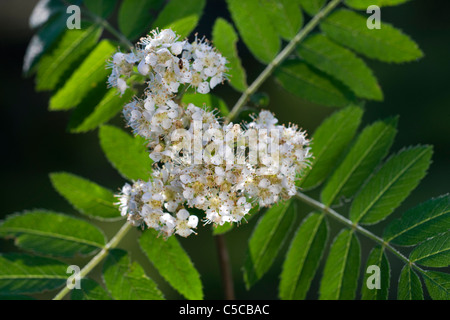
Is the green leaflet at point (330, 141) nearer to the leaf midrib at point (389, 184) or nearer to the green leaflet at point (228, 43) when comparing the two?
the leaf midrib at point (389, 184)

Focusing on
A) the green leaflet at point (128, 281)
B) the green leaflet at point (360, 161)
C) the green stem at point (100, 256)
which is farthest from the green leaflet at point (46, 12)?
the green leaflet at point (360, 161)

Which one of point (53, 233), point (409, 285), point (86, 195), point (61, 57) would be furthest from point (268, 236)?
point (61, 57)

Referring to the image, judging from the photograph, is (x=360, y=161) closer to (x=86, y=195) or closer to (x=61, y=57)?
(x=86, y=195)

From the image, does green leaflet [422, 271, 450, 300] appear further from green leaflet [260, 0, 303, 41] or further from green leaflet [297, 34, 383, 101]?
green leaflet [260, 0, 303, 41]

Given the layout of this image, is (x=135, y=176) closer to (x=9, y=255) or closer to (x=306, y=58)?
(x=9, y=255)

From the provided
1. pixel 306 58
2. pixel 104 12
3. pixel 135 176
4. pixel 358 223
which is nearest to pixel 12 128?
pixel 104 12
